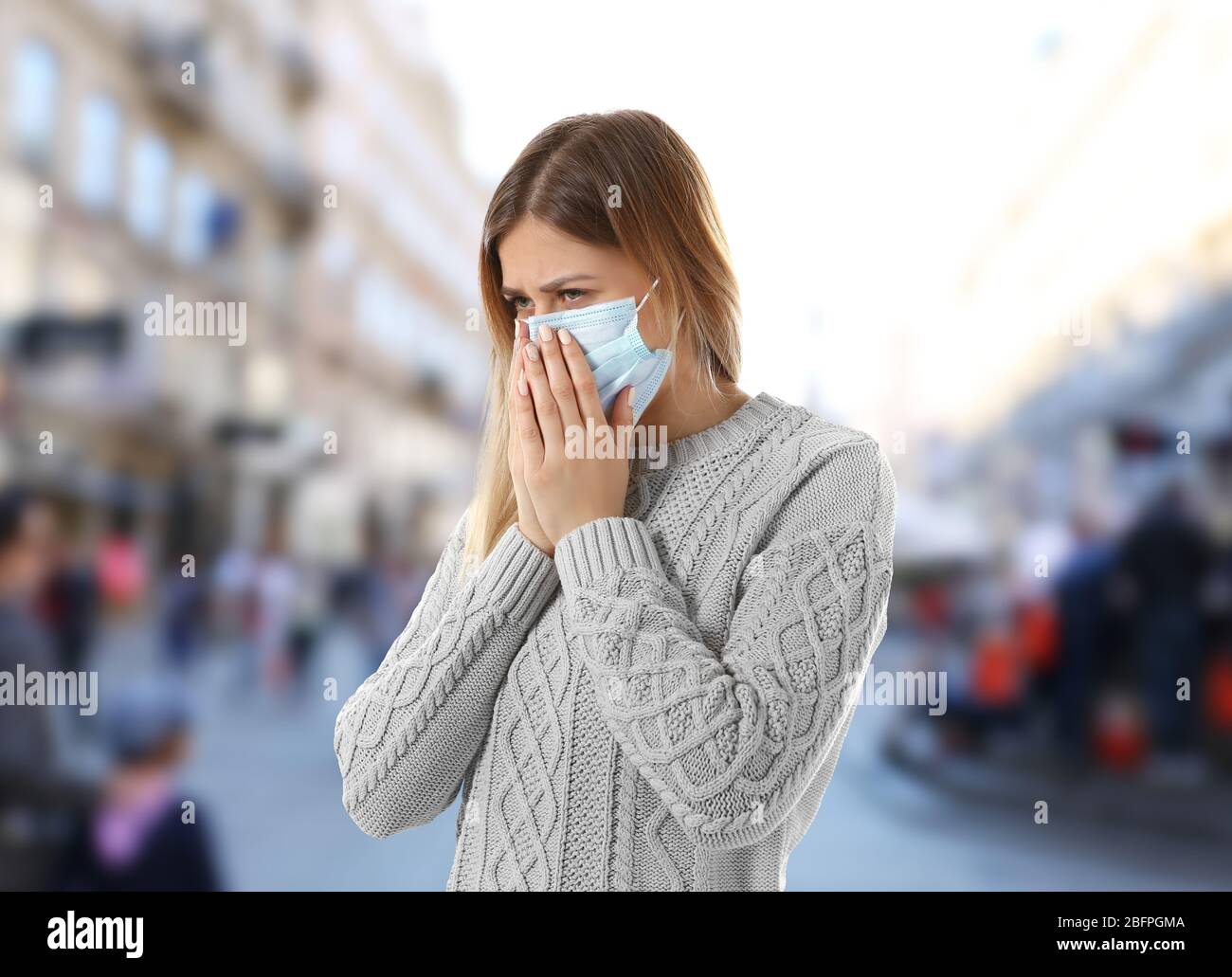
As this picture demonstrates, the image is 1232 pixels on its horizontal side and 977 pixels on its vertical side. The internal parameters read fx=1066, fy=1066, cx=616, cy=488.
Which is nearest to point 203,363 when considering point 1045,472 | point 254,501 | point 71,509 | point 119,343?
point 119,343

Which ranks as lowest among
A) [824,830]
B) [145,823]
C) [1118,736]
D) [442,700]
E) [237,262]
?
[824,830]

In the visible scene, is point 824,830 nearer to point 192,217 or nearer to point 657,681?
point 657,681

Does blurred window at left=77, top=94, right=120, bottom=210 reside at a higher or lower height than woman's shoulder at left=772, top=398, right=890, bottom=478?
higher

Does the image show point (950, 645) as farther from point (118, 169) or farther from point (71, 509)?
point (118, 169)

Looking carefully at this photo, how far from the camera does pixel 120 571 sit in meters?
6.00

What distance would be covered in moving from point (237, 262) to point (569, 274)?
6.81m

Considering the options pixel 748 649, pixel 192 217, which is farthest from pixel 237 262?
pixel 748 649

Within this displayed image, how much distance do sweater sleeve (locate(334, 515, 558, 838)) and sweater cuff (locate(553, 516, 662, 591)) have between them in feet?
0.19

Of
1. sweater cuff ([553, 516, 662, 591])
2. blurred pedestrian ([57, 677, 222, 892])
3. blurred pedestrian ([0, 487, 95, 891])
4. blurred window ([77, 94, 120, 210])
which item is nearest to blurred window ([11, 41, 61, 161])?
blurred window ([77, 94, 120, 210])

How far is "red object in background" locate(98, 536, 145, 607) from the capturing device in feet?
19.4

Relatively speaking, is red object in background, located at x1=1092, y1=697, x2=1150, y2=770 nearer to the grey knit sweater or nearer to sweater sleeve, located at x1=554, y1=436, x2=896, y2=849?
the grey knit sweater

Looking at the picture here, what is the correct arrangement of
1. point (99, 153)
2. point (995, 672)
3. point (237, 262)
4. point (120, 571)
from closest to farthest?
point (995, 672) < point (120, 571) < point (99, 153) < point (237, 262)

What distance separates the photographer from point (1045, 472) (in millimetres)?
5621

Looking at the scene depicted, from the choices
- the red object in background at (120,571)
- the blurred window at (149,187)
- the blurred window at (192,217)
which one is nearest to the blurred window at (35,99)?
the blurred window at (149,187)
